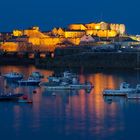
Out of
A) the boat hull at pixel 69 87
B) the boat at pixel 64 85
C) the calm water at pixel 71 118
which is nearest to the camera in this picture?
the calm water at pixel 71 118

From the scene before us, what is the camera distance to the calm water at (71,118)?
2095 centimetres

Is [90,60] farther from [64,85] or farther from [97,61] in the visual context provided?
[64,85]

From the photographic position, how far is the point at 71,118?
23812 mm

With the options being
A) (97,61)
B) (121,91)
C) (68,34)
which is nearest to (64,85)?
(121,91)

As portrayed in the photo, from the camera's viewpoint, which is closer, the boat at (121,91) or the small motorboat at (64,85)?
the boat at (121,91)

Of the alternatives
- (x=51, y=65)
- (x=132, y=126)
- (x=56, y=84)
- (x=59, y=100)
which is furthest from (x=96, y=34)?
(x=132, y=126)

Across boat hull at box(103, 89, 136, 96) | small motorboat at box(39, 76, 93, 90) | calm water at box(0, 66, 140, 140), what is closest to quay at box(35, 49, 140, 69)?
small motorboat at box(39, 76, 93, 90)

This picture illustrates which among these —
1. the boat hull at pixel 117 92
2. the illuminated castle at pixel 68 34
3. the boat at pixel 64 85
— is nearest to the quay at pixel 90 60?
the illuminated castle at pixel 68 34

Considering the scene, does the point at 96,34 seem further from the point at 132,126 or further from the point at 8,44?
the point at 132,126

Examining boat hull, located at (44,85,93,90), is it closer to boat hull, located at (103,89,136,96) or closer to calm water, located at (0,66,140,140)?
calm water, located at (0,66,140,140)

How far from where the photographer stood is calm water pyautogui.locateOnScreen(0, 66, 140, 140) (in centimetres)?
2095

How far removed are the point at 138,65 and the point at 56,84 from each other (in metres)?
23.6

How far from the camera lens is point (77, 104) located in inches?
1094

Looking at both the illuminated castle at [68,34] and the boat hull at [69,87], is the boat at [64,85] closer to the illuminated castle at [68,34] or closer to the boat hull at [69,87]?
the boat hull at [69,87]
